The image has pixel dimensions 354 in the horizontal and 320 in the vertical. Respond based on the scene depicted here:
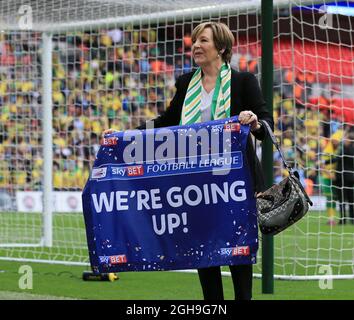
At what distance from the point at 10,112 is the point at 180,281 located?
26.4 feet

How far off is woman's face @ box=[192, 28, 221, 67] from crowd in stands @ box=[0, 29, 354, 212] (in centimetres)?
724

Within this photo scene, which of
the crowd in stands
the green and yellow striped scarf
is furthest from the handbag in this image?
the crowd in stands

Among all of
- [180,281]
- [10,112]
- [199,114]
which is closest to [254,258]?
[199,114]

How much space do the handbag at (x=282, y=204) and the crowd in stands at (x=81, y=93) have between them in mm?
7655

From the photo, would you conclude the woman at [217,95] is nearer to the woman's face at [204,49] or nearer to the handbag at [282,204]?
the woman's face at [204,49]

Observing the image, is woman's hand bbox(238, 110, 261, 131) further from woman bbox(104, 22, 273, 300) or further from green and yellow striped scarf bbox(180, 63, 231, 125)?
green and yellow striped scarf bbox(180, 63, 231, 125)

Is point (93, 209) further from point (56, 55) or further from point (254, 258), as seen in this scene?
point (56, 55)

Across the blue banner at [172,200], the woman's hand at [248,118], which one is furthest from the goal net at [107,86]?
the woman's hand at [248,118]

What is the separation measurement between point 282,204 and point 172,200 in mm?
652

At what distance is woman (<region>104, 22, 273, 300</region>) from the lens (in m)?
5.54

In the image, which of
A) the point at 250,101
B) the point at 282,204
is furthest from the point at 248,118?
the point at 282,204

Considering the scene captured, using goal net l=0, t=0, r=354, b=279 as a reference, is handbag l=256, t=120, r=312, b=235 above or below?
below

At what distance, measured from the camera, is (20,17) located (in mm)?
13094

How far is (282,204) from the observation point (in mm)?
5340
